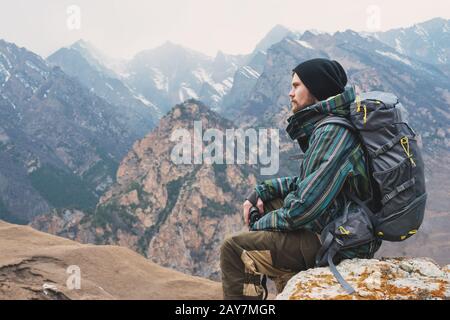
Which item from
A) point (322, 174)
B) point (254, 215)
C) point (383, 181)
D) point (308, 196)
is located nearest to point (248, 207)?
point (254, 215)

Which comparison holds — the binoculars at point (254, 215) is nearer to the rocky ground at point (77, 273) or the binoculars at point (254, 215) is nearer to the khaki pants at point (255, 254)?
the khaki pants at point (255, 254)

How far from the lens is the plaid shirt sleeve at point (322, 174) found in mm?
4125

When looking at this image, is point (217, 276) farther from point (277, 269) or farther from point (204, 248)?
point (277, 269)

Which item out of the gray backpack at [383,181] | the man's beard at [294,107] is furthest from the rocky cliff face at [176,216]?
the gray backpack at [383,181]

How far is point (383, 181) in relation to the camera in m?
4.14

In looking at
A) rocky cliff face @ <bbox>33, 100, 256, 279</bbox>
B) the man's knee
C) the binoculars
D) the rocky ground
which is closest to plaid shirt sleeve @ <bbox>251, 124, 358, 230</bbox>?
the man's knee

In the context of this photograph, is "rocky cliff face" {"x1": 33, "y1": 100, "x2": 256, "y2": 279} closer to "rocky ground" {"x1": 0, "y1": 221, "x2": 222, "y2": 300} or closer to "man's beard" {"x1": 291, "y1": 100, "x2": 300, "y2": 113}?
"rocky ground" {"x1": 0, "y1": 221, "x2": 222, "y2": 300}

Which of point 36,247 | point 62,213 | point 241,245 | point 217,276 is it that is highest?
point 241,245

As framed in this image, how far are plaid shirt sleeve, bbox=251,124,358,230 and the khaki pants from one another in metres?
0.31

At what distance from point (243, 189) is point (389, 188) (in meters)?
113

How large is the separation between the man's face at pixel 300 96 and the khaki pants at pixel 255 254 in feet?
4.71

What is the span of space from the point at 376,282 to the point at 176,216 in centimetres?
10213

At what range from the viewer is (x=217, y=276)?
317 feet

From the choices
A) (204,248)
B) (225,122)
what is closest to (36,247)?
(204,248)
